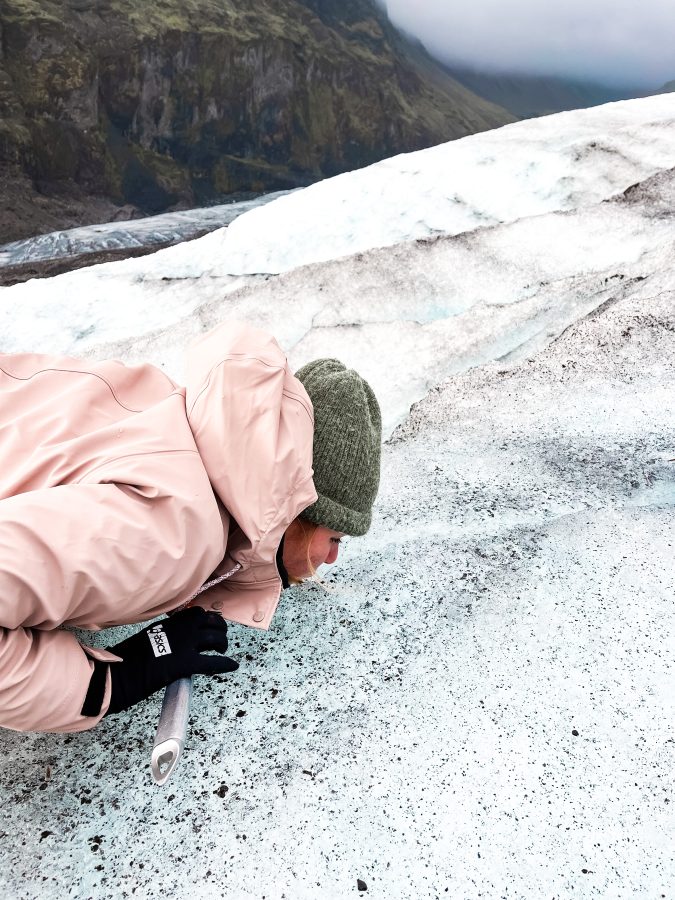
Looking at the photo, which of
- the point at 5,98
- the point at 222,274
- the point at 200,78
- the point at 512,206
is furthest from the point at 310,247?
the point at 200,78

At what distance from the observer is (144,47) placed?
38250mm

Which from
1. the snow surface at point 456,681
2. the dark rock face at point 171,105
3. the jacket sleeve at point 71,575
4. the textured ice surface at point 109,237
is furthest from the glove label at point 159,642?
the dark rock face at point 171,105

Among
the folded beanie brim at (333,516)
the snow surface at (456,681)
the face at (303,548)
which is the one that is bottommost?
the snow surface at (456,681)

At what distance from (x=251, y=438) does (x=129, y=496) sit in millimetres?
271

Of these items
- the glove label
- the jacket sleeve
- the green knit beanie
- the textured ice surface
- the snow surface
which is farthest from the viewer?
the textured ice surface

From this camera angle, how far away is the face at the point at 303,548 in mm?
1589

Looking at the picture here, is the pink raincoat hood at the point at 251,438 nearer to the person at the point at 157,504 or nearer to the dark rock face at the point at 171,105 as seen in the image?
the person at the point at 157,504

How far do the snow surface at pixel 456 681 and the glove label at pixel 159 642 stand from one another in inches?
9.4

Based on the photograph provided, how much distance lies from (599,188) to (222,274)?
7.83 ft

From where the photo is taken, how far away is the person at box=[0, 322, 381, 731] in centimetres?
111

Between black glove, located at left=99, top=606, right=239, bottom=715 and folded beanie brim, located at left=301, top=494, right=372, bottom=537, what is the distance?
1.07 ft

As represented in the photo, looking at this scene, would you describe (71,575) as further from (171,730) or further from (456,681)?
(456,681)

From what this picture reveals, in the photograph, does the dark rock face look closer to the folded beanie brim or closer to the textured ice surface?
the textured ice surface

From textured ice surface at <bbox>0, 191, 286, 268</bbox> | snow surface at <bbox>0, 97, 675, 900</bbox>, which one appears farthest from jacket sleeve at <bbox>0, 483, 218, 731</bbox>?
textured ice surface at <bbox>0, 191, 286, 268</bbox>
